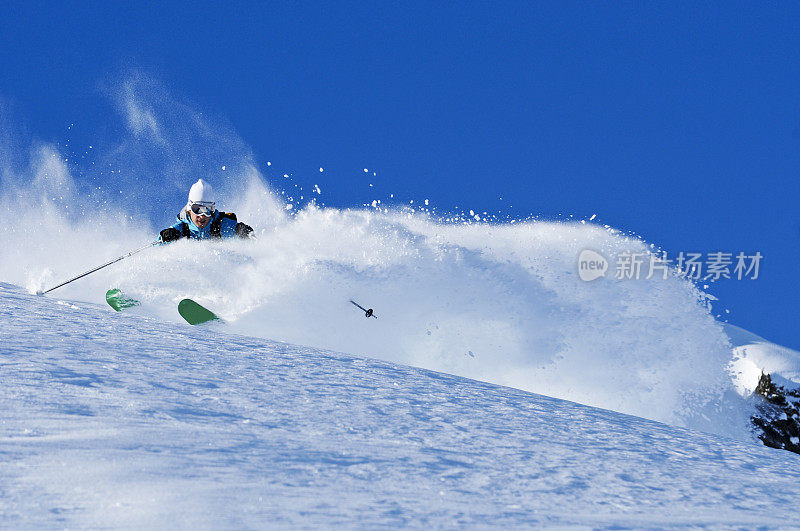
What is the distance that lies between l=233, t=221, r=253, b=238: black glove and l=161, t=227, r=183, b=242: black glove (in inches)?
32.8

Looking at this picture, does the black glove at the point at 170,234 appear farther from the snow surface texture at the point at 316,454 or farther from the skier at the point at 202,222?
the snow surface texture at the point at 316,454

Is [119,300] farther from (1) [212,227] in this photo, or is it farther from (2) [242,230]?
(2) [242,230]

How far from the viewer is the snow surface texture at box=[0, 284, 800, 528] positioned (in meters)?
2.87

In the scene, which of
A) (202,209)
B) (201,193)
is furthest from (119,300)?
(201,193)

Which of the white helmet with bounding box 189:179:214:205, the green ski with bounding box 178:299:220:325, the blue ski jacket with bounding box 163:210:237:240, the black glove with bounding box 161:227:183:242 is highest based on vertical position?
the white helmet with bounding box 189:179:214:205

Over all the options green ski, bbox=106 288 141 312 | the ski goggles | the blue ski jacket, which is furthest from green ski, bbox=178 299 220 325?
the ski goggles

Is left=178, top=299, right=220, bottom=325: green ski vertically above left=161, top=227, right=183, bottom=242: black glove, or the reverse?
left=161, top=227, right=183, bottom=242: black glove

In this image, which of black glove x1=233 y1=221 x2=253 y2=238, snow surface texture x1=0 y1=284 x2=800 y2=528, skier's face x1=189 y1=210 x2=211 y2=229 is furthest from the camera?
black glove x1=233 y1=221 x2=253 y2=238

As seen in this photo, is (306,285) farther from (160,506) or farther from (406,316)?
(160,506)

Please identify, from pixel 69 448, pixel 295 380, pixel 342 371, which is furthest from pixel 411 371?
pixel 69 448

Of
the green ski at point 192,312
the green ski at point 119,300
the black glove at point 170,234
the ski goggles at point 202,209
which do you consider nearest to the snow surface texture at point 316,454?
the green ski at point 192,312

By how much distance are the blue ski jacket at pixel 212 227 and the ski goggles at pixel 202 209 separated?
8 centimetres

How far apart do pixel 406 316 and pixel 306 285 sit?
1687 mm

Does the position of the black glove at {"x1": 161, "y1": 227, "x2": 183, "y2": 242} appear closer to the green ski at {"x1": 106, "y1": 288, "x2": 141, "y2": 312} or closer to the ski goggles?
the ski goggles
